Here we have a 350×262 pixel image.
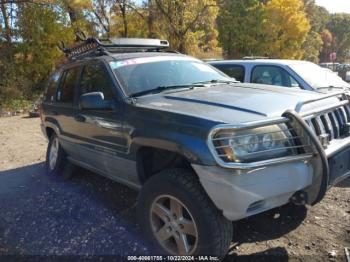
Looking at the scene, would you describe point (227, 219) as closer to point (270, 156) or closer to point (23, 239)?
point (270, 156)

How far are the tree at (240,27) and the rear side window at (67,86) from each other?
34.9 m

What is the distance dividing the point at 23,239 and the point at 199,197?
2.12m

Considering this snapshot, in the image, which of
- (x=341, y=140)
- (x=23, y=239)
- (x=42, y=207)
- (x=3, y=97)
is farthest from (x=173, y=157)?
(x=3, y=97)

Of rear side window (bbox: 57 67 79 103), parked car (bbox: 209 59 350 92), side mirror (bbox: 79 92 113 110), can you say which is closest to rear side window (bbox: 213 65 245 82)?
parked car (bbox: 209 59 350 92)

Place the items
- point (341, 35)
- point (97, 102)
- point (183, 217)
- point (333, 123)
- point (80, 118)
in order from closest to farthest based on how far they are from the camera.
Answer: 1. point (183, 217)
2. point (333, 123)
3. point (97, 102)
4. point (80, 118)
5. point (341, 35)

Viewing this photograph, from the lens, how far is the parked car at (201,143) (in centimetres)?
303

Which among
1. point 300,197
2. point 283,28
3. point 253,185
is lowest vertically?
point 300,197

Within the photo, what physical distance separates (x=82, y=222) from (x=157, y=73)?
1.88 m

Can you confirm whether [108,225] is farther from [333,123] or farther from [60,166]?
[333,123]

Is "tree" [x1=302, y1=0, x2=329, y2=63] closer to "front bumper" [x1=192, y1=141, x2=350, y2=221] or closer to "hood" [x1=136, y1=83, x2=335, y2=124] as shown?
"hood" [x1=136, y1=83, x2=335, y2=124]

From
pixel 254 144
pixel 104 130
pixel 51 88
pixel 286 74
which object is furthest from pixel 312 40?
pixel 254 144

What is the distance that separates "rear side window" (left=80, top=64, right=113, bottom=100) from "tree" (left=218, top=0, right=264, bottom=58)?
35512 mm

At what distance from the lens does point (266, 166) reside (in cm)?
301

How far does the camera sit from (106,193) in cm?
534
